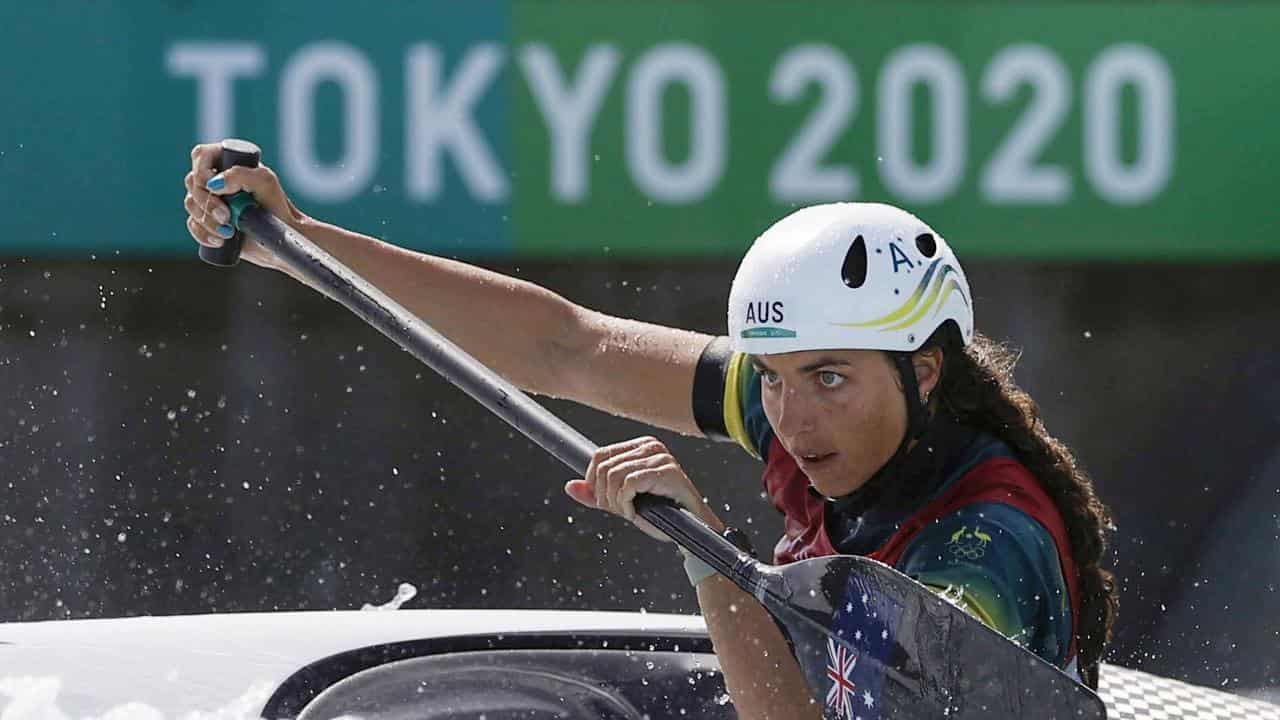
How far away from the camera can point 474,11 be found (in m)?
4.76

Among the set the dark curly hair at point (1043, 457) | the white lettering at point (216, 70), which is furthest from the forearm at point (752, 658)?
the white lettering at point (216, 70)

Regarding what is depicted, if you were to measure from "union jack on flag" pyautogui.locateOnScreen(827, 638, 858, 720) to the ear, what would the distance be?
1.04ft

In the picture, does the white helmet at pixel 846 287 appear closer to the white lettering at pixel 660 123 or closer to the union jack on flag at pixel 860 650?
the union jack on flag at pixel 860 650

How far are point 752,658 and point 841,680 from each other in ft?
0.35

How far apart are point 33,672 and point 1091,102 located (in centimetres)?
344

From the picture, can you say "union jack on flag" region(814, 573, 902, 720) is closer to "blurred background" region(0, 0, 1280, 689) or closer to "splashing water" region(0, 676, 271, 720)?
"splashing water" region(0, 676, 271, 720)

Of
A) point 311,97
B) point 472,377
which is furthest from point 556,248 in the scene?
point 472,377

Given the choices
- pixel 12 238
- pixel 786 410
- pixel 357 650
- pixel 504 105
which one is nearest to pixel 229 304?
pixel 12 238

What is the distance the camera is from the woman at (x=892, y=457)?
209 cm

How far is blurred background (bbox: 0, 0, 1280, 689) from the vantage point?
15.7ft

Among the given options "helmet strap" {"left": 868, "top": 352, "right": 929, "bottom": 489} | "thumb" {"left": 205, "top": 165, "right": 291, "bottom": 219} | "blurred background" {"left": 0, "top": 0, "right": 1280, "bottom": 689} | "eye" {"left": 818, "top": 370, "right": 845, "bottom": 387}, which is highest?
"thumb" {"left": 205, "top": 165, "right": 291, "bottom": 219}

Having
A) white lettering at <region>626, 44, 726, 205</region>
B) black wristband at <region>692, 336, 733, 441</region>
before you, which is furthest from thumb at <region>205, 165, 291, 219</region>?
white lettering at <region>626, 44, 726, 205</region>

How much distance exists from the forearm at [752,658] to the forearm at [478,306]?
2.25 feet

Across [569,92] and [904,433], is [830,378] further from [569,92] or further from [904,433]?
[569,92]
